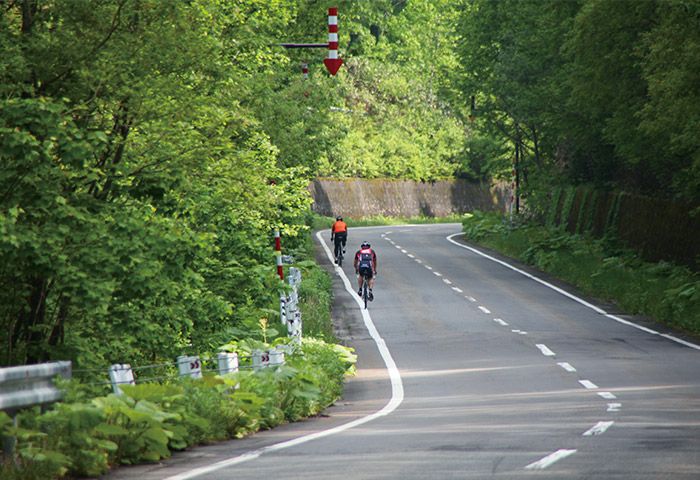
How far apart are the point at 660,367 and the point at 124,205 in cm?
1069

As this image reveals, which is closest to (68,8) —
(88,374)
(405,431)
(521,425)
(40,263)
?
(40,263)

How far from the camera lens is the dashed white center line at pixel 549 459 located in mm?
8076

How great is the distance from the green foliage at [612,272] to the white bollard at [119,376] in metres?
16.7

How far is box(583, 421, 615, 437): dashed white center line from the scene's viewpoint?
10.2 metres

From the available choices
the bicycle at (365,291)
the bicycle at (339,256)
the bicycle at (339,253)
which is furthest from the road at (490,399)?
the bicycle at (339,256)

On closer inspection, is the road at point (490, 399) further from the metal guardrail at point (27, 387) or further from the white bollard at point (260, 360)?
the white bollard at point (260, 360)

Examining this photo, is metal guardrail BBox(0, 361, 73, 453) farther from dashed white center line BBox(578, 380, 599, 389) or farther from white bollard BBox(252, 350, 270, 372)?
dashed white center line BBox(578, 380, 599, 389)

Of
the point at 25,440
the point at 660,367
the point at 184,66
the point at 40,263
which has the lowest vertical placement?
the point at 660,367

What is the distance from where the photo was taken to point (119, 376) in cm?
963

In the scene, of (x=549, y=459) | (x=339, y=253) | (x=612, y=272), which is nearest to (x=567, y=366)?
(x=549, y=459)

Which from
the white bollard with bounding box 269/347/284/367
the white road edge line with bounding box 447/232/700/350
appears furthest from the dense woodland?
the white road edge line with bounding box 447/232/700/350

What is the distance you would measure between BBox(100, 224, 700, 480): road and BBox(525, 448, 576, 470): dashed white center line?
3 cm

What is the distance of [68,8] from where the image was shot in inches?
446

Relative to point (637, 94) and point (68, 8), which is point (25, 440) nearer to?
point (68, 8)
